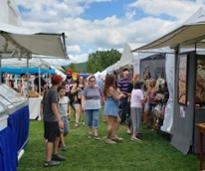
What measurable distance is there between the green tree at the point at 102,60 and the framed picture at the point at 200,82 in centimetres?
6807

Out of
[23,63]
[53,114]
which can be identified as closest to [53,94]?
[53,114]

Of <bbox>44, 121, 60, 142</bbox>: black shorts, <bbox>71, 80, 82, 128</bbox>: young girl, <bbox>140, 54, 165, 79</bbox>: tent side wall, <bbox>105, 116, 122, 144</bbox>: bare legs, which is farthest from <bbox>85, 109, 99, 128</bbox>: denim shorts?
<bbox>140, 54, 165, 79</bbox>: tent side wall

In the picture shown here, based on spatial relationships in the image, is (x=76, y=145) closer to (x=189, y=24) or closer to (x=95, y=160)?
(x=95, y=160)

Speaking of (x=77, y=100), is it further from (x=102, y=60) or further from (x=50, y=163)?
(x=102, y=60)

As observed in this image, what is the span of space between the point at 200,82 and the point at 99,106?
274cm

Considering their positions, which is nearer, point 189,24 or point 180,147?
point 189,24

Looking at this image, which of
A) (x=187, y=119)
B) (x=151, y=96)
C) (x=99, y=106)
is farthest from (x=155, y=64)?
(x=187, y=119)

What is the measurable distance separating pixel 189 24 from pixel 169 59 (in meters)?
5.15

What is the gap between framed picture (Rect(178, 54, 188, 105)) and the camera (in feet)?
27.6

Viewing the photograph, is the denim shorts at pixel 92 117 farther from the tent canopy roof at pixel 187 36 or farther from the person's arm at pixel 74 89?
the person's arm at pixel 74 89

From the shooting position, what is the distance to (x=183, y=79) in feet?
28.2

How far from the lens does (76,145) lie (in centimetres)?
909

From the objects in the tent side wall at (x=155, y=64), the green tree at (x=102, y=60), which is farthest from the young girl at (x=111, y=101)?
the green tree at (x=102, y=60)

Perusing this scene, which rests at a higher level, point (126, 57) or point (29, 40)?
point (126, 57)
